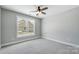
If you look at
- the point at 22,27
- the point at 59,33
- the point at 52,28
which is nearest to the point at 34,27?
the point at 22,27

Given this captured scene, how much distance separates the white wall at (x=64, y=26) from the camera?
10.9 ft

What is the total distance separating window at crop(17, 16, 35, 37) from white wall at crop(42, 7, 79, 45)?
147 cm

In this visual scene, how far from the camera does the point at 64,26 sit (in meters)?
4.02

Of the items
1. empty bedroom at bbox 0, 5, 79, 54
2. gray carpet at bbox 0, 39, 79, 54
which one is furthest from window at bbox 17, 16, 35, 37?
gray carpet at bbox 0, 39, 79, 54

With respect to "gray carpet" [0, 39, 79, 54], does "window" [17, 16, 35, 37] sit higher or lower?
higher

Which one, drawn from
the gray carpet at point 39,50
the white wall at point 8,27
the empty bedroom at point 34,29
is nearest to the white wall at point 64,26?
the empty bedroom at point 34,29

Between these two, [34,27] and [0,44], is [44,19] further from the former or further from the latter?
[0,44]

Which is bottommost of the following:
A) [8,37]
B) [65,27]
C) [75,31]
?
[8,37]

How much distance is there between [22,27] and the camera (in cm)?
469

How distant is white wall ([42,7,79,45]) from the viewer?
3.33m

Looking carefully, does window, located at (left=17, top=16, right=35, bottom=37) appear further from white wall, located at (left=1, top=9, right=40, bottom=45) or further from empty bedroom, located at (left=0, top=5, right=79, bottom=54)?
white wall, located at (left=1, top=9, right=40, bottom=45)

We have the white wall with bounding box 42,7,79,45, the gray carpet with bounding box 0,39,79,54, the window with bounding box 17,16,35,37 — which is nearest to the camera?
the gray carpet with bounding box 0,39,79,54

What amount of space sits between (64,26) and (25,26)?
322 cm
